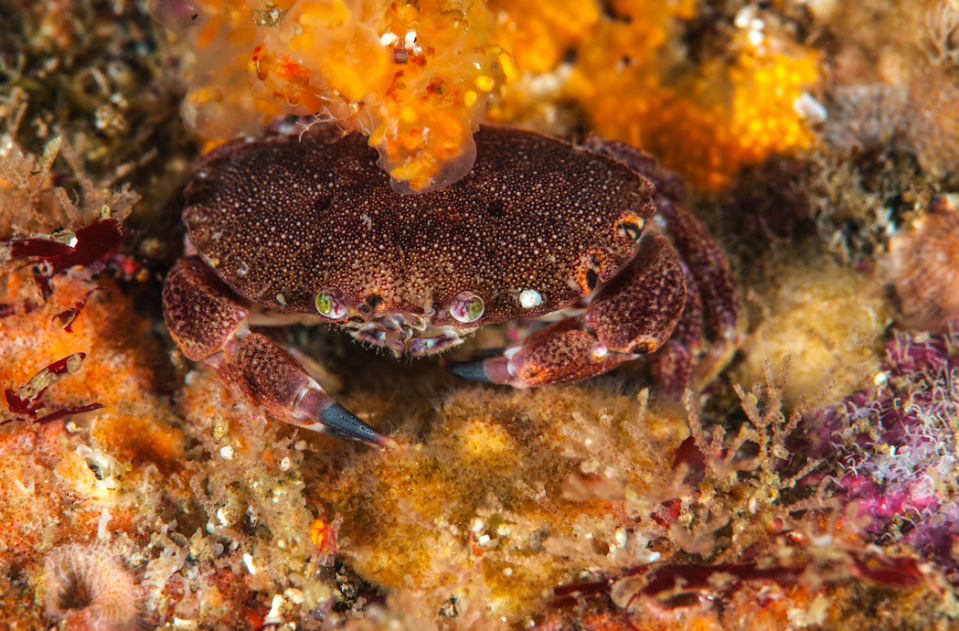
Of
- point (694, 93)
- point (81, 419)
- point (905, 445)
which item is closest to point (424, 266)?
point (81, 419)

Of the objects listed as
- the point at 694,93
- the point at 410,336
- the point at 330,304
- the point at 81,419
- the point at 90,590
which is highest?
the point at 694,93

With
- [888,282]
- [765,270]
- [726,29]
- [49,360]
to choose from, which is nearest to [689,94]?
[726,29]

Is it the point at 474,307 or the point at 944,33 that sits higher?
the point at 944,33

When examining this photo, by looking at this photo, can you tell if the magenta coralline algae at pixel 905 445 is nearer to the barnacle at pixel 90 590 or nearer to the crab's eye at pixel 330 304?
the crab's eye at pixel 330 304

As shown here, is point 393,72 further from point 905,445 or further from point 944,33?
point 944,33

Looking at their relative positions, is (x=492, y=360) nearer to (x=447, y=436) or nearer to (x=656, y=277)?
(x=447, y=436)

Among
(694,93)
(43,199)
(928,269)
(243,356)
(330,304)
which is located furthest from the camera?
(694,93)

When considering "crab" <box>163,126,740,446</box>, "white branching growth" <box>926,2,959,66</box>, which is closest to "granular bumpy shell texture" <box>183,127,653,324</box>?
"crab" <box>163,126,740,446</box>
